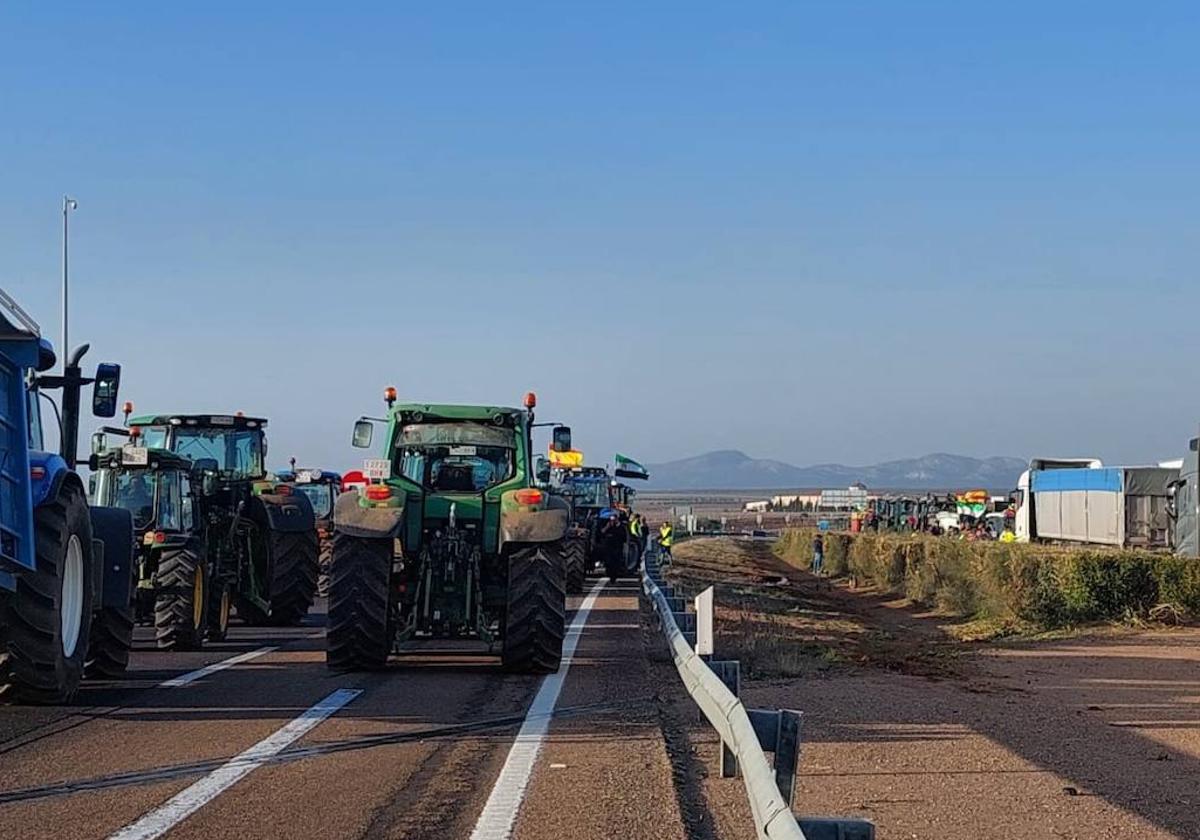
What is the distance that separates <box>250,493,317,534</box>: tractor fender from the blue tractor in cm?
762

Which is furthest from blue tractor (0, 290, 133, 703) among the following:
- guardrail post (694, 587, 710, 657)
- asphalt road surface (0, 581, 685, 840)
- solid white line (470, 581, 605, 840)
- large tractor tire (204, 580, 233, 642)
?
large tractor tire (204, 580, 233, 642)

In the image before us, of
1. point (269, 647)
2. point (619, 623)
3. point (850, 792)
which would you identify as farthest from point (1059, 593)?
point (850, 792)

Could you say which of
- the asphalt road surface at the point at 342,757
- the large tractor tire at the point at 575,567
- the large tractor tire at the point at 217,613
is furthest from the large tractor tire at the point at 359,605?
the large tractor tire at the point at 575,567

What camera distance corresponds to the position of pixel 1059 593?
22.0m

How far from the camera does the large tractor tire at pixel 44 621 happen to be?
11.0 meters

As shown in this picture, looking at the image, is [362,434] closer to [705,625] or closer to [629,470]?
[705,625]

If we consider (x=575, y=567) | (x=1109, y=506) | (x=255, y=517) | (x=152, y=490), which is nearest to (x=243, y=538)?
(x=255, y=517)

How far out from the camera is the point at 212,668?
49.9ft

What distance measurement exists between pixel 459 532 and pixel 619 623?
740 centimetres

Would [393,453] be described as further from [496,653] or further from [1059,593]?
[1059,593]

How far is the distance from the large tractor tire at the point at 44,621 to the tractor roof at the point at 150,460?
206 inches

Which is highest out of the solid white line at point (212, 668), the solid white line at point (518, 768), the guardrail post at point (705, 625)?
the guardrail post at point (705, 625)

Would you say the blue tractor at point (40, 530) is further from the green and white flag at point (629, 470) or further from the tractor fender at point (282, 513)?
the green and white flag at point (629, 470)

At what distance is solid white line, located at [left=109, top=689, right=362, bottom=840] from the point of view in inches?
292
